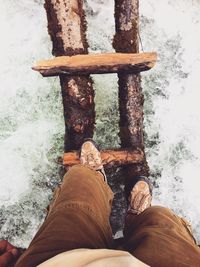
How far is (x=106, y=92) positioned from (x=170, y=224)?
63.5 inches

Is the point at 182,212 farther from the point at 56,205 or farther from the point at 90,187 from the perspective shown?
the point at 56,205

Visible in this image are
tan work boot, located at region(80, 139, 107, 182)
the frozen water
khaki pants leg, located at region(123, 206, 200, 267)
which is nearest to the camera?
khaki pants leg, located at region(123, 206, 200, 267)

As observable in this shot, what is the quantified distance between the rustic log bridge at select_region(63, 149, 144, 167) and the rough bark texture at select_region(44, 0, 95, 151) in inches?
4.5

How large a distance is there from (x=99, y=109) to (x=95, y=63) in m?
0.76

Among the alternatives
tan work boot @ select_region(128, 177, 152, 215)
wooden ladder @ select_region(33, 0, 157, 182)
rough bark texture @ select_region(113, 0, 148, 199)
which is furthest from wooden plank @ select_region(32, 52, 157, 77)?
tan work boot @ select_region(128, 177, 152, 215)

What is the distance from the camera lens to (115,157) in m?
2.66

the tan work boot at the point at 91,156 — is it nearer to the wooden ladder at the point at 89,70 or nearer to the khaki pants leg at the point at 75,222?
the wooden ladder at the point at 89,70

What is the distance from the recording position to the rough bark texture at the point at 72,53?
2.43 metres

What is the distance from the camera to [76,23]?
8.05 ft

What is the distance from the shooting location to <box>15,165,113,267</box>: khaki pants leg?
140cm

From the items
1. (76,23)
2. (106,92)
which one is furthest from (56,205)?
(106,92)

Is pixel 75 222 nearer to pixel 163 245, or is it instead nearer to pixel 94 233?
pixel 94 233

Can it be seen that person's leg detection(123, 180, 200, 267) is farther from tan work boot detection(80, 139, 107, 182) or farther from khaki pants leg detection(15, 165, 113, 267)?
tan work boot detection(80, 139, 107, 182)

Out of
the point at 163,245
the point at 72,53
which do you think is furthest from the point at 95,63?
the point at 163,245
